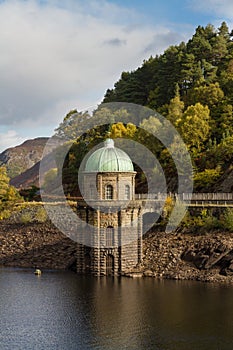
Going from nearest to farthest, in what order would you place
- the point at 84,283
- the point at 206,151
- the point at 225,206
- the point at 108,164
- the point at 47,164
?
the point at 84,283
the point at 108,164
the point at 225,206
the point at 206,151
the point at 47,164

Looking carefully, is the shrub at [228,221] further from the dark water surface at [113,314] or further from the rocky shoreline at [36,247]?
the rocky shoreline at [36,247]

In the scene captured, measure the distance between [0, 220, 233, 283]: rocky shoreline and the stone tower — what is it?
9.45ft

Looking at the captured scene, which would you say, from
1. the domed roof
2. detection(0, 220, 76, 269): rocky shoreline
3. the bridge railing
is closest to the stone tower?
the domed roof

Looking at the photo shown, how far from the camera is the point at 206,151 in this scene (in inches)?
3821

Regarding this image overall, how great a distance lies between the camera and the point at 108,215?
230 feet

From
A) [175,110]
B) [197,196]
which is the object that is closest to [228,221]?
A: [197,196]

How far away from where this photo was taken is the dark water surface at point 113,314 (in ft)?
150

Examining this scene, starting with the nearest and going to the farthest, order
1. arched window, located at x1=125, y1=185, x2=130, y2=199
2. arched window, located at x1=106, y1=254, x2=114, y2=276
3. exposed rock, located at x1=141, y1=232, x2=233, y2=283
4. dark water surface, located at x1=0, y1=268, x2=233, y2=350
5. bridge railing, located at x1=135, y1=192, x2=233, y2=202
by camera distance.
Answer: dark water surface, located at x1=0, y1=268, x2=233, y2=350
exposed rock, located at x1=141, y1=232, x2=233, y2=283
arched window, located at x1=106, y1=254, x2=114, y2=276
arched window, located at x1=125, y1=185, x2=130, y2=199
bridge railing, located at x1=135, y1=192, x2=233, y2=202

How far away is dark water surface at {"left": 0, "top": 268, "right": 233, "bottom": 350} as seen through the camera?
150ft

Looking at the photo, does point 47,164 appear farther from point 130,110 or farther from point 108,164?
point 108,164

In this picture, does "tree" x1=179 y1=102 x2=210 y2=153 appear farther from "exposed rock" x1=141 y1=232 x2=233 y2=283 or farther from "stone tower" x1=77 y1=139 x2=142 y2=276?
"stone tower" x1=77 y1=139 x2=142 y2=276

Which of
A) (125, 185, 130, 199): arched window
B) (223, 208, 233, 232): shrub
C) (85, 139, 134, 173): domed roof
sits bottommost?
(223, 208, 233, 232): shrub

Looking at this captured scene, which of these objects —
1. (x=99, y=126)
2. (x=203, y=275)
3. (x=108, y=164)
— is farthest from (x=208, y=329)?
(x=99, y=126)

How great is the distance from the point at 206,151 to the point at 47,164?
51.2 meters
